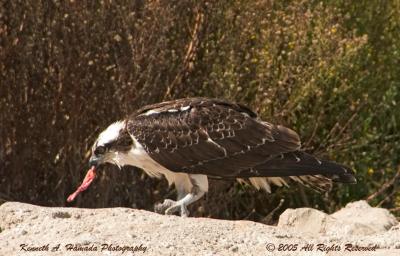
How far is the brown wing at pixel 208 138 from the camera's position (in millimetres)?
8703

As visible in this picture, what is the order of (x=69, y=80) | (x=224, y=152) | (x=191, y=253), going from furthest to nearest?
(x=69, y=80)
(x=224, y=152)
(x=191, y=253)

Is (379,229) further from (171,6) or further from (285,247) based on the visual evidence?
(171,6)

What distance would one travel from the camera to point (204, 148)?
28.9 feet

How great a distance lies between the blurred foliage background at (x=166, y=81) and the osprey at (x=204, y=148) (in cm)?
104

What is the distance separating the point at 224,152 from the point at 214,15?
193 centimetres

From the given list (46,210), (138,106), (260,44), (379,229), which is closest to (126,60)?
(138,106)

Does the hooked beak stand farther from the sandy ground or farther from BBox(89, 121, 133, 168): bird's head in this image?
the sandy ground

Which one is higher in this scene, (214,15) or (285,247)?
(214,15)

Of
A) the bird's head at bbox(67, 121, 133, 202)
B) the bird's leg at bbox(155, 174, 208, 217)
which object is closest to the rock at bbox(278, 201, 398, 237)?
the bird's leg at bbox(155, 174, 208, 217)

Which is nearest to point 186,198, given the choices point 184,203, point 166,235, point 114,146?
point 184,203

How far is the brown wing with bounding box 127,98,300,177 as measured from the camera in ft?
28.6

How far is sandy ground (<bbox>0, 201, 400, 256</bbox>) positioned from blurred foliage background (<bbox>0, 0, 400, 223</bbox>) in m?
1.80

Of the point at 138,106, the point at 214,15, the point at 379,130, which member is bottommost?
the point at 379,130

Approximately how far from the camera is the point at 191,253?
6898 mm
